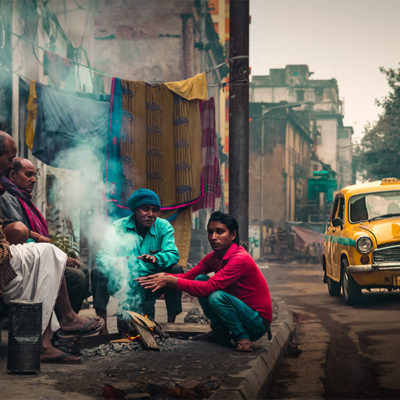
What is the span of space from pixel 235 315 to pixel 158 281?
689 millimetres

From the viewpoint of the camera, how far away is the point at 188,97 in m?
10.0

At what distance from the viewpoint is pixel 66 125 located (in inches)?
366

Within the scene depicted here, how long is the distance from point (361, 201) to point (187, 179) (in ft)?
11.4

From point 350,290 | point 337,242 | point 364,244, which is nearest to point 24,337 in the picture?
point 364,244

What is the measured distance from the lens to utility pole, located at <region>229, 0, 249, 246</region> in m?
7.95

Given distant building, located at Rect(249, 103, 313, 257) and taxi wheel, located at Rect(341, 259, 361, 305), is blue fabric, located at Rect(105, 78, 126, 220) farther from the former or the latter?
distant building, located at Rect(249, 103, 313, 257)

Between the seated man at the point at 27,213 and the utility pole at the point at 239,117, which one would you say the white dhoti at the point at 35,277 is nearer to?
the seated man at the point at 27,213

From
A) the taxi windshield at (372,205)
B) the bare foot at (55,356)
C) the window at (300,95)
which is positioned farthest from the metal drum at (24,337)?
the window at (300,95)

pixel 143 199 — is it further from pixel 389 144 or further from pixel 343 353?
pixel 389 144

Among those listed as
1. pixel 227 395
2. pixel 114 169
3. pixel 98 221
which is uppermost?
pixel 114 169

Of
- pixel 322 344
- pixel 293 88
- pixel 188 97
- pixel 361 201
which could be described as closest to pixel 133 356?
pixel 322 344

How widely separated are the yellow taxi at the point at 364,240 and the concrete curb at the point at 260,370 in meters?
3.48

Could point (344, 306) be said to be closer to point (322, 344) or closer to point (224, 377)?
point (322, 344)

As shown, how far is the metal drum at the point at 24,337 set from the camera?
4074 millimetres
